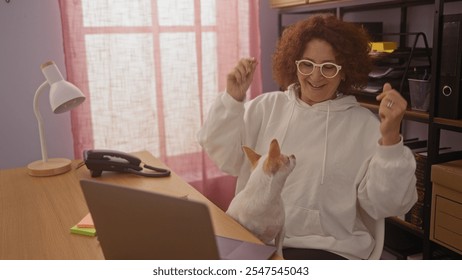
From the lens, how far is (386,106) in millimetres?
1058

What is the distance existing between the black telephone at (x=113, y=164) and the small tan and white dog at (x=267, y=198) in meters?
0.48

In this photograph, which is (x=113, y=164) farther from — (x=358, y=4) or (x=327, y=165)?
(x=358, y=4)

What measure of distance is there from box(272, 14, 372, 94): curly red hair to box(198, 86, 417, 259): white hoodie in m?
0.08

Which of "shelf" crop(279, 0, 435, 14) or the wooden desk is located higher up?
"shelf" crop(279, 0, 435, 14)

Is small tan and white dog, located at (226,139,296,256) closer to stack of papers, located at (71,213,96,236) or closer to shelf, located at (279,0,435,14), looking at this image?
stack of papers, located at (71,213,96,236)

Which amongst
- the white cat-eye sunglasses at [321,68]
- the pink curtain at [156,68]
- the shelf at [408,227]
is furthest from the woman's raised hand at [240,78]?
the pink curtain at [156,68]

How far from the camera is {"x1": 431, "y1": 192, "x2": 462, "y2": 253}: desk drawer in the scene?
1.53 metres

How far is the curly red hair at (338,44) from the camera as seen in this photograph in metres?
1.29

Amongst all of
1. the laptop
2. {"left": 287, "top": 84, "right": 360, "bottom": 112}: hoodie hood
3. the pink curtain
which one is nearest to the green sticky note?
A: the laptop

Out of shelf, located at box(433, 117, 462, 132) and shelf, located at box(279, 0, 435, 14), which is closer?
shelf, located at box(433, 117, 462, 132)

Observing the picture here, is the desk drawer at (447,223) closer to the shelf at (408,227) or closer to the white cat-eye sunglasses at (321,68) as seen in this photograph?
the shelf at (408,227)

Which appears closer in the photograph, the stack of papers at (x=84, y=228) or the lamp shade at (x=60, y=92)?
the stack of papers at (x=84, y=228)

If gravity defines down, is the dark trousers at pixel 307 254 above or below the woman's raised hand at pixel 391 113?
below
